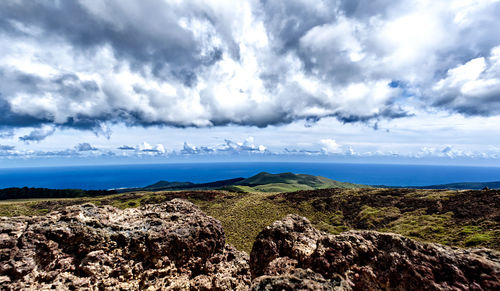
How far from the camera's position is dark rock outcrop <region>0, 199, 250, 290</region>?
10.2 metres

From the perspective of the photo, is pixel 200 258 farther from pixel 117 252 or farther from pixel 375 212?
pixel 375 212

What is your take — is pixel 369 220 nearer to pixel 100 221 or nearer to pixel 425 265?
pixel 425 265

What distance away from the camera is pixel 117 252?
469 inches

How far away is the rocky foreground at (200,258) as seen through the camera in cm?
934

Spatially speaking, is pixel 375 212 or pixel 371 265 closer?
pixel 371 265

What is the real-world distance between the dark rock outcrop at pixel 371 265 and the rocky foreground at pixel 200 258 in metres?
0.04

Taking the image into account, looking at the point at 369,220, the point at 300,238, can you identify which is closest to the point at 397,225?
the point at 369,220

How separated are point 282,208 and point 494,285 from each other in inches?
2576

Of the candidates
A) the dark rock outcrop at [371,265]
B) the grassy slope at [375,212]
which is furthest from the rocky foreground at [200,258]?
the grassy slope at [375,212]

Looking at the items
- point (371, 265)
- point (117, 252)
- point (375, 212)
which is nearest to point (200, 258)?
point (117, 252)

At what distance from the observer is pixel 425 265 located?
32.2ft

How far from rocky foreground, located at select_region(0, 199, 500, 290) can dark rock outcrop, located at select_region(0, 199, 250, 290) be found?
0.04 m

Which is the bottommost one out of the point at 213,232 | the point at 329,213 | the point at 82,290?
the point at 329,213

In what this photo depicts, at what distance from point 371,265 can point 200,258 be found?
30.7ft
